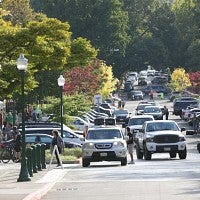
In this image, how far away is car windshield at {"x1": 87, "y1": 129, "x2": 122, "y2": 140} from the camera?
38.8 meters

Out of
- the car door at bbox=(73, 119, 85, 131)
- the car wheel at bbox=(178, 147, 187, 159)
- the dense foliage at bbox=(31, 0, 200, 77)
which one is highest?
the dense foliage at bbox=(31, 0, 200, 77)

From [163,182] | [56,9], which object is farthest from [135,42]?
[163,182]

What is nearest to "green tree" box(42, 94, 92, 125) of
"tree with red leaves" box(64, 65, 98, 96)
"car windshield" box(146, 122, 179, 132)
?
"tree with red leaves" box(64, 65, 98, 96)

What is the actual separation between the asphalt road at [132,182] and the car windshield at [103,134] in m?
1.46

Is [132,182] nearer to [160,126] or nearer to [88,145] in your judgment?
[88,145]

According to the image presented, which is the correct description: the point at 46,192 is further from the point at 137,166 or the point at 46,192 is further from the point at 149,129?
the point at 149,129

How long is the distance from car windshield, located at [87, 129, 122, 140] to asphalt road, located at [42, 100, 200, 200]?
1461 millimetres

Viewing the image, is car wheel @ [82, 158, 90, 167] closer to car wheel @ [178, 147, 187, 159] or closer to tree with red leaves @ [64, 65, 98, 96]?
car wheel @ [178, 147, 187, 159]

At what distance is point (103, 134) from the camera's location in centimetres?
3897

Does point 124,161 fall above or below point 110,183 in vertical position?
above

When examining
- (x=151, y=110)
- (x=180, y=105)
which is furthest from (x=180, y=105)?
(x=151, y=110)

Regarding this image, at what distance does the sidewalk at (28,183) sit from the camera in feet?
77.1

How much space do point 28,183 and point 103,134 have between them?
35.8 feet

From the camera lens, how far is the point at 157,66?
5812 inches
